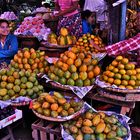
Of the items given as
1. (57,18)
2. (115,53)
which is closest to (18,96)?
(115,53)

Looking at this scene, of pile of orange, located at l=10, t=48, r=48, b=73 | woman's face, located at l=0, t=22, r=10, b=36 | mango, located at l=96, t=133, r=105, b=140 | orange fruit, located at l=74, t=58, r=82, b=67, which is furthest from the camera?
woman's face, located at l=0, t=22, r=10, b=36

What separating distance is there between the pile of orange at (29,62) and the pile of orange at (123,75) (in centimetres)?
106

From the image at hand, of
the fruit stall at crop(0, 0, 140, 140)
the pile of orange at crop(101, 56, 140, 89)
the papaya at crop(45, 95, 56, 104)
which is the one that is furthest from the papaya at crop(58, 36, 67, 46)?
the papaya at crop(45, 95, 56, 104)

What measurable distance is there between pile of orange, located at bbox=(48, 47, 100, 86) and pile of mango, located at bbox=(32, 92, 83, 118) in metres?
0.31

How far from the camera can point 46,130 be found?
3100mm

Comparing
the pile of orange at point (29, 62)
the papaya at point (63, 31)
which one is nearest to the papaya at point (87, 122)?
the pile of orange at point (29, 62)

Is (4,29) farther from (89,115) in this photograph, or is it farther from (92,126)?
(92,126)

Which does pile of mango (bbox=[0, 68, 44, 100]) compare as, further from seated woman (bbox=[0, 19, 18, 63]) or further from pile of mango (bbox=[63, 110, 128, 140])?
seated woman (bbox=[0, 19, 18, 63])

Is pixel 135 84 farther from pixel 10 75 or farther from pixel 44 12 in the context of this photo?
pixel 44 12

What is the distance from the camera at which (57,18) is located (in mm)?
5180

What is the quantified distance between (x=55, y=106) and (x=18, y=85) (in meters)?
0.76

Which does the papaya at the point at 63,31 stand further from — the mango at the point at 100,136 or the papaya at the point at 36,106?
the mango at the point at 100,136

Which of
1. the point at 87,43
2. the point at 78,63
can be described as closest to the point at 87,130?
the point at 78,63

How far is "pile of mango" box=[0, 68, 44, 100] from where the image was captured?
3.50 metres
